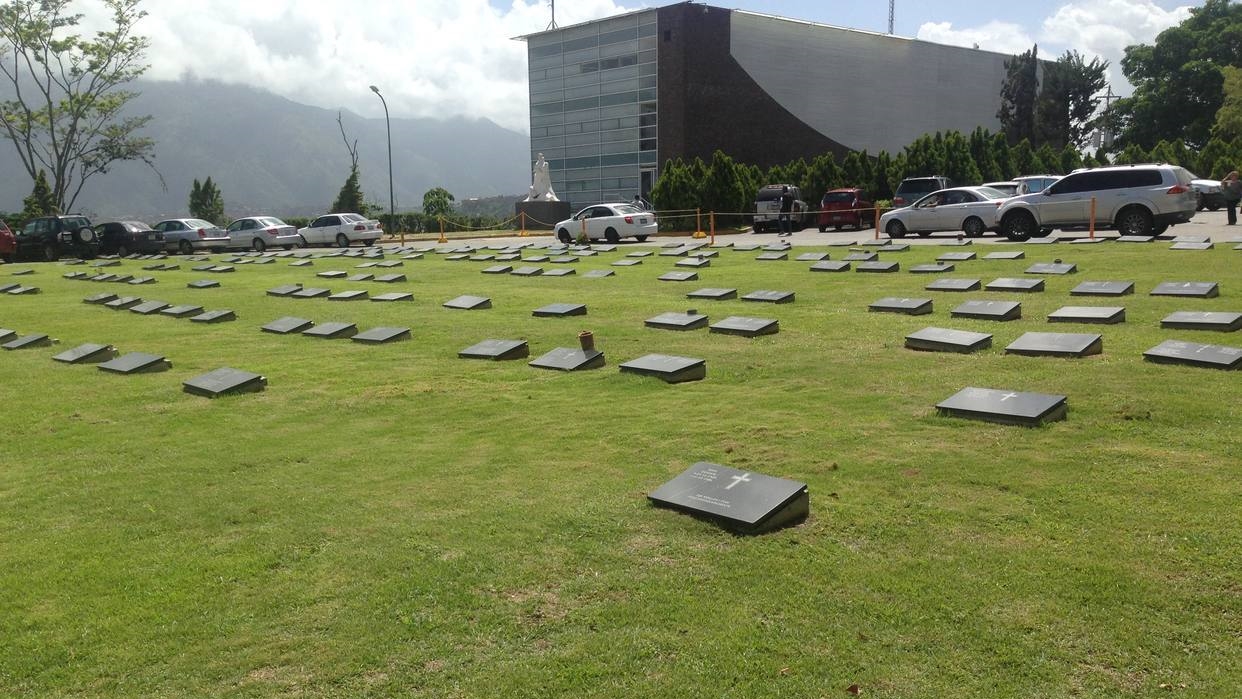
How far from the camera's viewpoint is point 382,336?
11227mm

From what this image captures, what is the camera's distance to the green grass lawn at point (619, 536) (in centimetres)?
344

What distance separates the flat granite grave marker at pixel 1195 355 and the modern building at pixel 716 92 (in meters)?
49.4

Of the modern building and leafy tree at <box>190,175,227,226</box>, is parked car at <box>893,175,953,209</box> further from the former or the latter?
leafy tree at <box>190,175,227,226</box>

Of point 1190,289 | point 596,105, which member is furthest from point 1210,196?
point 596,105

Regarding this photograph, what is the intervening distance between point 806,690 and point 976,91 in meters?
73.5

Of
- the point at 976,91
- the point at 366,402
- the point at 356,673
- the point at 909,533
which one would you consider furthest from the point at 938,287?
the point at 976,91

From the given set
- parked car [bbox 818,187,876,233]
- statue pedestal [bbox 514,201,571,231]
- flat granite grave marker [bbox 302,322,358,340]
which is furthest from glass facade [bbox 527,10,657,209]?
flat granite grave marker [bbox 302,322,358,340]

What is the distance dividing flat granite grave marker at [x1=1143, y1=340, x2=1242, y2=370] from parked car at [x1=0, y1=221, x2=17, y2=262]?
36135 millimetres

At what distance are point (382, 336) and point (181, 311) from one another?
5297mm

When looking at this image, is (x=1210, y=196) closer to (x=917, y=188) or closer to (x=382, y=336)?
(x=917, y=188)

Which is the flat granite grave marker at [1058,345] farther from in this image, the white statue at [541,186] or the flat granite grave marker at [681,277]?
the white statue at [541,186]

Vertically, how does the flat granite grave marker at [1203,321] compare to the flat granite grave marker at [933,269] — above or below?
below

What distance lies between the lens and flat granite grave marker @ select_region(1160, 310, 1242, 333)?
29.6ft

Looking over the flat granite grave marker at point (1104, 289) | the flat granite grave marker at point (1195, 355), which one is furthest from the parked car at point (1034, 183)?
the flat granite grave marker at point (1195, 355)
